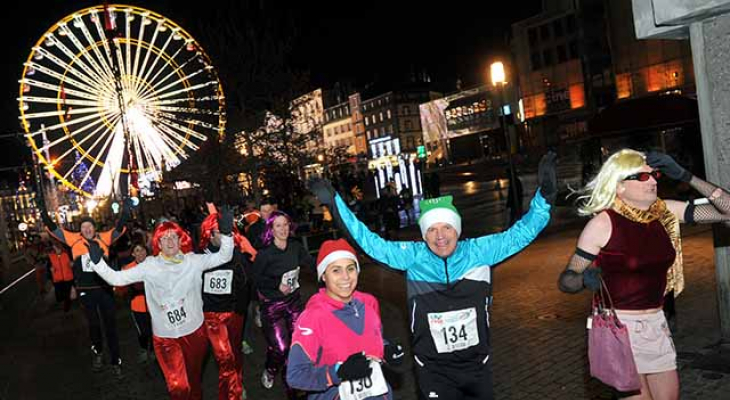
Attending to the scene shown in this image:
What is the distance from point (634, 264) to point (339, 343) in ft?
5.79

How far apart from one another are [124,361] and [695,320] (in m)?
7.70

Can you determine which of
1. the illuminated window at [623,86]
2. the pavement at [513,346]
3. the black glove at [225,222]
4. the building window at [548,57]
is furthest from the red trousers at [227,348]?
the building window at [548,57]

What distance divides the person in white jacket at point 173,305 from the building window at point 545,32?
179ft

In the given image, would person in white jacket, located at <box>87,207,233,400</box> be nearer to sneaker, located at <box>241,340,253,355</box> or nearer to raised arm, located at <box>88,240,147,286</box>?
raised arm, located at <box>88,240,147,286</box>

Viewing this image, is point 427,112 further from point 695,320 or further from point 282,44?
point 695,320

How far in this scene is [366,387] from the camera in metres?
3.26

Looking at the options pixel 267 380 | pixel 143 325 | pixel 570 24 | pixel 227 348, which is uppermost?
pixel 570 24

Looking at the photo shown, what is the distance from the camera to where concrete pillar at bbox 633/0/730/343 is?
5.30 meters

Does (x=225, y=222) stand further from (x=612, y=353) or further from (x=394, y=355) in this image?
(x=612, y=353)

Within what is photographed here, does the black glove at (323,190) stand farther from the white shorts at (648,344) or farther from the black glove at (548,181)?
the white shorts at (648,344)

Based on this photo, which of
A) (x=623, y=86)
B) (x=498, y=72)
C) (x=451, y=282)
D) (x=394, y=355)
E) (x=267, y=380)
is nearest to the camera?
(x=394, y=355)

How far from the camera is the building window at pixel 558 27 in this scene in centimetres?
5288

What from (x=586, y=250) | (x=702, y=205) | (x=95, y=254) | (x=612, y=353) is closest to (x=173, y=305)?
(x=95, y=254)

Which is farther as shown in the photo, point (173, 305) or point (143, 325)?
point (143, 325)
